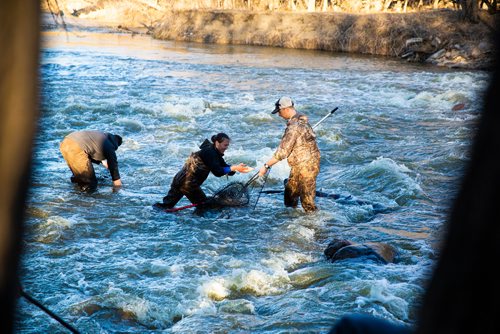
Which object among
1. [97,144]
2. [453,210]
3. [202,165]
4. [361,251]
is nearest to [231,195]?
[202,165]

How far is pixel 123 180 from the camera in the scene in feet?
42.2

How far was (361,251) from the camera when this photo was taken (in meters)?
8.61

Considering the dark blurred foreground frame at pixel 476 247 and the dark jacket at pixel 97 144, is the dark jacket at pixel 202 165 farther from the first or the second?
the dark blurred foreground frame at pixel 476 247

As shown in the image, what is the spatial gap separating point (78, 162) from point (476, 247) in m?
10.1

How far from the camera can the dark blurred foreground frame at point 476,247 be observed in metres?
1.51

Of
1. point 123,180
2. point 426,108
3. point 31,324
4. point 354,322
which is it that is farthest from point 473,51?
point 354,322

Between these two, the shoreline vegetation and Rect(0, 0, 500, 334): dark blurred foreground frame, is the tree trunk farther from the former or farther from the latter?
Rect(0, 0, 500, 334): dark blurred foreground frame

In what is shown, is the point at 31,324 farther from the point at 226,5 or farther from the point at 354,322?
the point at 226,5

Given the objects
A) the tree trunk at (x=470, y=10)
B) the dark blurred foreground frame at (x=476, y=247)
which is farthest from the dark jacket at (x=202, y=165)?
the tree trunk at (x=470, y=10)

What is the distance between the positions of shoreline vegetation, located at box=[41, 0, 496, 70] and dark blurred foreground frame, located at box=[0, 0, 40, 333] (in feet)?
101

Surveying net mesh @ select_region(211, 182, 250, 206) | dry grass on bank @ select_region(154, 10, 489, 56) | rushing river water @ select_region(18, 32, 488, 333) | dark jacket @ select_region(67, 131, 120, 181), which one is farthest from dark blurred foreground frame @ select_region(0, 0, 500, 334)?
dry grass on bank @ select_region(154, 10, 489, 56)

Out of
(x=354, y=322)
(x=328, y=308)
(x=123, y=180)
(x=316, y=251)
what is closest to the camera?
(x=354, y=322)

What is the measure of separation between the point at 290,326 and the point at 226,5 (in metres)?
53.5

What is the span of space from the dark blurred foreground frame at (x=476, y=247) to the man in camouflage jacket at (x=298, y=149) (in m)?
8.26
